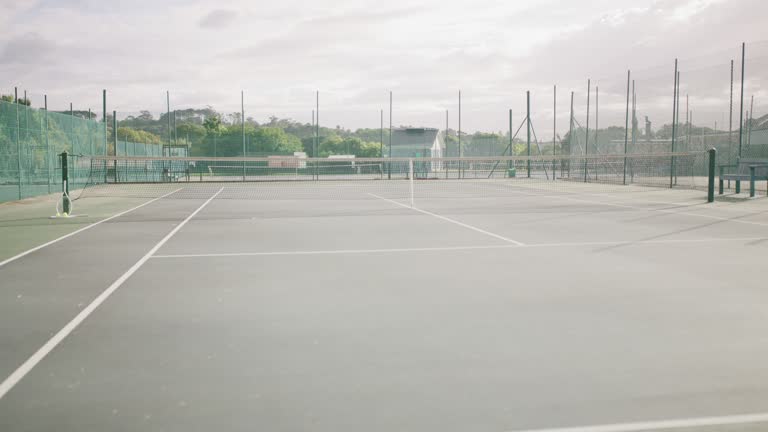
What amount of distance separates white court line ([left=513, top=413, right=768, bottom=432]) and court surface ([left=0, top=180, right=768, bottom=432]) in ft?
0.04

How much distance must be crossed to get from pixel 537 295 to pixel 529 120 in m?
29.9

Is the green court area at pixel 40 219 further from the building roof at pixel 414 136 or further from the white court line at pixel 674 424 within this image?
the building roof at pixel 414 136

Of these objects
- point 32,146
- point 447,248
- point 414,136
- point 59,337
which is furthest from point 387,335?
point 414,136

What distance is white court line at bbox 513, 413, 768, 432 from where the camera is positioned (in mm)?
2824

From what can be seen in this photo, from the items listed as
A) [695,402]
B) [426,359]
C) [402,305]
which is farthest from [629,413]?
[402,305]

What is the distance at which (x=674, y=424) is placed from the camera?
288cm

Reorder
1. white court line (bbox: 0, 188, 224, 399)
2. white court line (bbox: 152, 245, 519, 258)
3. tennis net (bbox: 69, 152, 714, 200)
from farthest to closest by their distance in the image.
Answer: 1. tennis net (bbox: 69, 152, 714, 200)
2. white court line (bbox: 152, 245, 519, 258)
3. white court line (bbox: 0, 188, 224, 399)

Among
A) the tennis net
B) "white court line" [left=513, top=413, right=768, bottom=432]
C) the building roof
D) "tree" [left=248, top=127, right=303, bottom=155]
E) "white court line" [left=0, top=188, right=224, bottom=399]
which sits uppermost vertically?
the building roof

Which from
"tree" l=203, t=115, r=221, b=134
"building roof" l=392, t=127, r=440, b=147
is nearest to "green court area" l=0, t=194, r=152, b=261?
"building roof" l=392, t=127, r=440, b=147

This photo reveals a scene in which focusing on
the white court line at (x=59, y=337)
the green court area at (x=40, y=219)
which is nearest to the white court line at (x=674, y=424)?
the white court line at (x=59, y=337)

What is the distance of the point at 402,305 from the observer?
530 centimetres

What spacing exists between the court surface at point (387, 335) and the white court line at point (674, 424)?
0.01 m

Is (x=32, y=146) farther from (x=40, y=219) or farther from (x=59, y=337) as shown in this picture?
(x=59, y=337)

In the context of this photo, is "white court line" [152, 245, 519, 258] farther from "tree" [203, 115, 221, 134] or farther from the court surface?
"tree" [203, 115, 221, 134]
